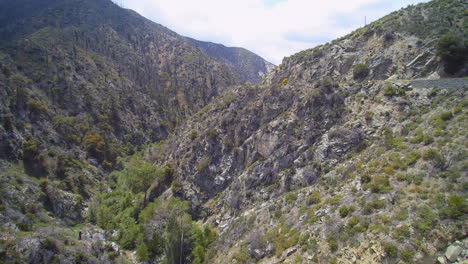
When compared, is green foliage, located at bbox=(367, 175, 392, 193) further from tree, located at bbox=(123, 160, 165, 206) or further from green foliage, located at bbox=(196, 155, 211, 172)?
tree, located at bbox=(123, 160, 165, 206)

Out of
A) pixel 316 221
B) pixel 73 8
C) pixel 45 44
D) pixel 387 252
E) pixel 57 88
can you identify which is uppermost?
pixel 73 8

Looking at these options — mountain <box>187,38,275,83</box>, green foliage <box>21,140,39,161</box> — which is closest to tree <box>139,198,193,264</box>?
green foliage <box>21,140,39,161</box>

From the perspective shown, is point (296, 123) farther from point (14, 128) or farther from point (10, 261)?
point (14, 128)

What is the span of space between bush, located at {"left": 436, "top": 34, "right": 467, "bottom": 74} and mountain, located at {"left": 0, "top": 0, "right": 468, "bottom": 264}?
0.12 metres

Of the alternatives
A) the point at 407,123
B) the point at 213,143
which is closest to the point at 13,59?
the point at 213,143

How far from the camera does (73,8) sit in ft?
379

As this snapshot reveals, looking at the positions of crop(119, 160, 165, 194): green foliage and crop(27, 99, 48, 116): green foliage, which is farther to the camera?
crop(27, 99, 48, 116): green foliage

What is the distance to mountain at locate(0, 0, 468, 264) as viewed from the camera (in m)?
15.3

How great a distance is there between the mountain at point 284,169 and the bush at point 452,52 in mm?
122

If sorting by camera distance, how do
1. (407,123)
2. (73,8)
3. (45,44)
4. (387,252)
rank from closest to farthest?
(387,252)
(407,123)
(45,44)
(73,8)

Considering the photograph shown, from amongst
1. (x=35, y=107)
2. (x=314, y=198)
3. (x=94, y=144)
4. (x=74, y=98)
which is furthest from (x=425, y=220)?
(x=74, y=98)


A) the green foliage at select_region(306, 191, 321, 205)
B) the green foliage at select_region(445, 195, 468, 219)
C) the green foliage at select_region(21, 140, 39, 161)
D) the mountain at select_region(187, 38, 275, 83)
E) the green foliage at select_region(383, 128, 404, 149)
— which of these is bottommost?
the green foliage at select_region(21, 140, 39, 161)

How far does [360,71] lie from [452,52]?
980 centimetres

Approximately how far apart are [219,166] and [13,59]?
6264 centimetres
